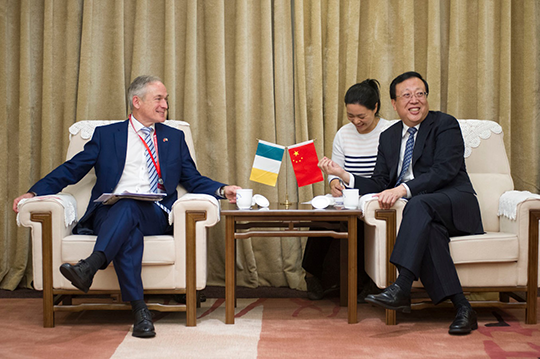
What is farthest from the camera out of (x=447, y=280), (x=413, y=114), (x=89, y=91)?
(x=89, y=91)

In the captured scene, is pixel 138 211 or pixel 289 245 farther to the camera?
pixel 289 245

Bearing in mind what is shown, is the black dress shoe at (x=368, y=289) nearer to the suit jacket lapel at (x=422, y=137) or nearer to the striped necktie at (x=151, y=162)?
the suit jacket lapel at (x=422, y=137)

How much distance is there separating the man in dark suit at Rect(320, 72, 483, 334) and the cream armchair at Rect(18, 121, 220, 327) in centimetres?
76

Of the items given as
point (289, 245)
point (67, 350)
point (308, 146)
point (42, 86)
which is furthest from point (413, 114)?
point (42, 86)

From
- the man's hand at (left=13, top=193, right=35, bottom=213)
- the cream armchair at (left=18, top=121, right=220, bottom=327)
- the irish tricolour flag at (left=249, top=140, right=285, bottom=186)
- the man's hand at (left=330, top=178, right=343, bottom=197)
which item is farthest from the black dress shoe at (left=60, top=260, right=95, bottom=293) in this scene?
the man's hand at (left=330, top=178, right=343, bottom=197)

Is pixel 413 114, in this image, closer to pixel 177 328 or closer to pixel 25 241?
pixel 177 328

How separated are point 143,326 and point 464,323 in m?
1.39

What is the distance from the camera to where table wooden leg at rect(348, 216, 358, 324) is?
2.51 m

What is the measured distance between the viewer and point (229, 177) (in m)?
3.57

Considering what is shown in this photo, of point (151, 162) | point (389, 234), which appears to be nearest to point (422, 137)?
point (389, 234)

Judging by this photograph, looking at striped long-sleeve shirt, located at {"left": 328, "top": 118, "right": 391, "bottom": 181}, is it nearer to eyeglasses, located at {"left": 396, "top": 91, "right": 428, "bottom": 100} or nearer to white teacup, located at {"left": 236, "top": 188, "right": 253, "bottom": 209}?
eyeglasses, located at {"left": 396, "top": 91, "right": 428, "bottom": 100}

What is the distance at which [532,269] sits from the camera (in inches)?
98.0

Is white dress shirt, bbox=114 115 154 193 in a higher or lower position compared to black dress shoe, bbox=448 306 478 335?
higher

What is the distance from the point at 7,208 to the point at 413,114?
2.62 metres
